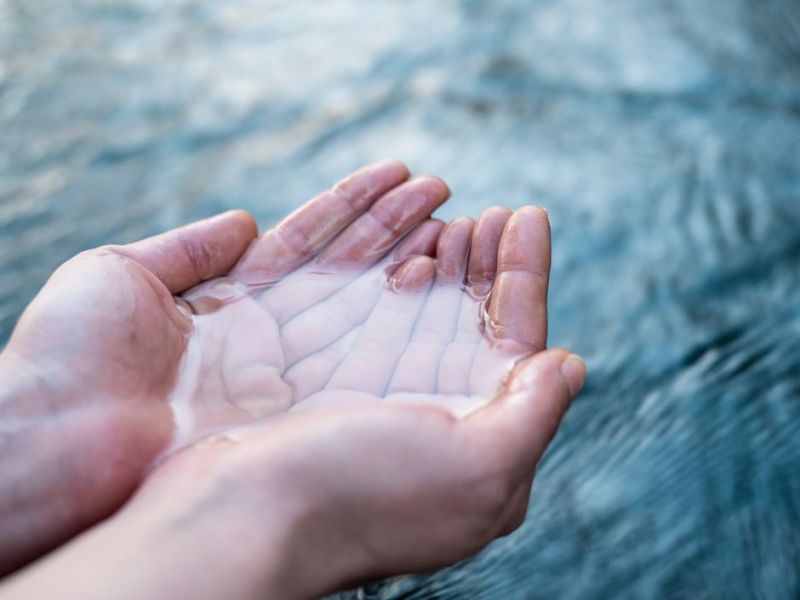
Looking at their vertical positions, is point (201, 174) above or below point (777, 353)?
above

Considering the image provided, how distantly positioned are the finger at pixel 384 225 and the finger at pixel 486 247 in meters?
0.27

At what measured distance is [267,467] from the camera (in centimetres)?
154

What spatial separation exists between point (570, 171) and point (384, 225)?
1.26m

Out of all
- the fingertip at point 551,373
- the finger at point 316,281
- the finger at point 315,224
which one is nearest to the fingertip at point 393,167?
the finger at point 315,224

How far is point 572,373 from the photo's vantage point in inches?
68.2

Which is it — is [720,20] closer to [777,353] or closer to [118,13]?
[777,353]

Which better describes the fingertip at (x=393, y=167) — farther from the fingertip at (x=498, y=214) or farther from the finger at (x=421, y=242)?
the fingertip at (x=498, y=214)

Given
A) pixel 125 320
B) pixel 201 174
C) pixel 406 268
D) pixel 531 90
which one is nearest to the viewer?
pixel 125 320

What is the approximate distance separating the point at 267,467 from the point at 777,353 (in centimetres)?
178

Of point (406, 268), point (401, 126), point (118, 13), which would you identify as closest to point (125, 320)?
point (406, 268)

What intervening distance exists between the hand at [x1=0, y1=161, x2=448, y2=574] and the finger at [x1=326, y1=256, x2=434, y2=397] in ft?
1.37

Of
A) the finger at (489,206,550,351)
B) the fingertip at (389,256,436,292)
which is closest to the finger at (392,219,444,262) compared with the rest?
the fingertip at (389,256,436,292)

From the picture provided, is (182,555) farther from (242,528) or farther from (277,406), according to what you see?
(277,406)

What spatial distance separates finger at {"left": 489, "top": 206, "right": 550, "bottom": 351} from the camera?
1.97m
